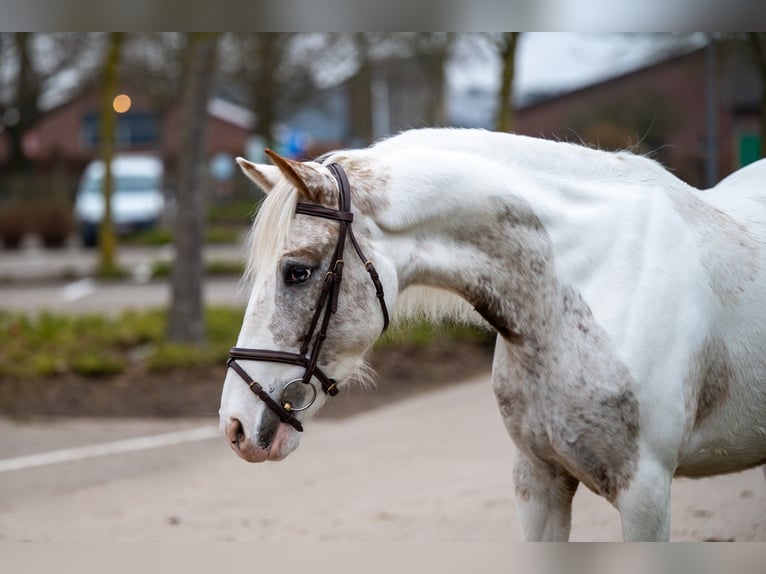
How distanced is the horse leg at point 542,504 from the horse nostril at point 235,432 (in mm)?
1028

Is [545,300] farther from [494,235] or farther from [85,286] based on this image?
[85,286]

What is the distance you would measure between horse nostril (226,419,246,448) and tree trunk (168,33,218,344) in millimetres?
7952

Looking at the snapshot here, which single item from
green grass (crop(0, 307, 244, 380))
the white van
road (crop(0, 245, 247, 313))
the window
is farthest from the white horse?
the window

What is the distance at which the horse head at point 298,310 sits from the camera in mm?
3025

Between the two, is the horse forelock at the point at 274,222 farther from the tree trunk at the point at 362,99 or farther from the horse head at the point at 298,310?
the tree trunk at the point at 362,99

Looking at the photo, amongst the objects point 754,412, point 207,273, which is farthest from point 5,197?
point 754,412

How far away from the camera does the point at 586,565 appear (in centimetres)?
366

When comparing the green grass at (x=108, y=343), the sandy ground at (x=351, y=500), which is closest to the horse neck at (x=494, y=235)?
the sandy ground at (x=351, y=500)

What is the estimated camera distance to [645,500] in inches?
123

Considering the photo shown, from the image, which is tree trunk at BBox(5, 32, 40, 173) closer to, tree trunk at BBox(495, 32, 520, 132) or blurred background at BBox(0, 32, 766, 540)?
blurred background at BBox(0, 32, 766, 540)
